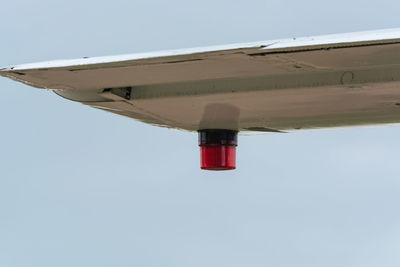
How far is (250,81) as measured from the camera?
10648 mm

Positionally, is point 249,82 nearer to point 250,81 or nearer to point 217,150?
point 250,81

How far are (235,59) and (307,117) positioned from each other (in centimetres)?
286

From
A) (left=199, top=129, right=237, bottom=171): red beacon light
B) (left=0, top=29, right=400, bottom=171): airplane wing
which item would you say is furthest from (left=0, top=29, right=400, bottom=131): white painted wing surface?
(left=199, top=129, right=237, bottom=171): red beacon light

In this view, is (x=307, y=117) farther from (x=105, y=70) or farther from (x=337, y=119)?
(x=105, y=70)

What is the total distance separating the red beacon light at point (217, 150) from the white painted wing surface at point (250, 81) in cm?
31

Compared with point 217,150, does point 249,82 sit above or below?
above

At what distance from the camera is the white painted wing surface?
30.4 feet

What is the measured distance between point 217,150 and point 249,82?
2.59 m

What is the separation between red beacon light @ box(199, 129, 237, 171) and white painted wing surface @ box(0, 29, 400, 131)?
12.3 inches

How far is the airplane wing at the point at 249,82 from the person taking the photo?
365 inches

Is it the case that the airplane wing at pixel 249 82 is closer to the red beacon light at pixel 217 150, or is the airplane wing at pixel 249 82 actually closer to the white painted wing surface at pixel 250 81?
the white painted wing surface at pixel 250 81

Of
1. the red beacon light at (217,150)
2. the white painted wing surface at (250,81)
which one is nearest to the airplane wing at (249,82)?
the white painted wing surface at (250,81)

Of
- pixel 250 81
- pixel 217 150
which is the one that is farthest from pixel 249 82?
pixel 217 150

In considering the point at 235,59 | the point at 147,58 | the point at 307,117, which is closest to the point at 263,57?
the point at 235,59
